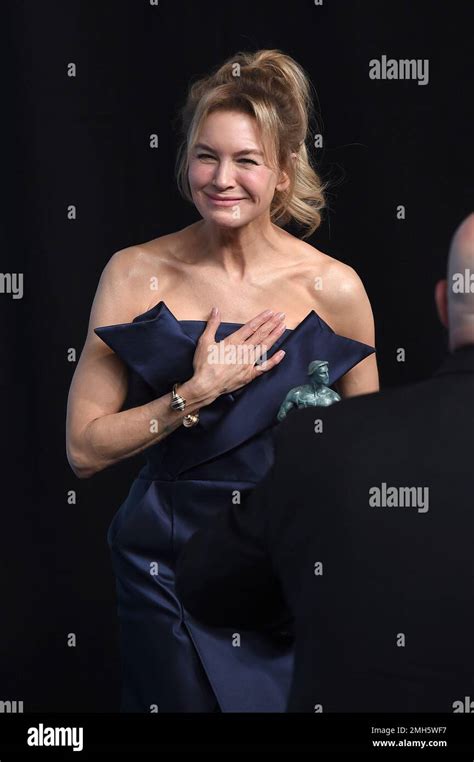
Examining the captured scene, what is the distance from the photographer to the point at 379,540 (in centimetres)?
130

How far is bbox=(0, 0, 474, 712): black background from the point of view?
9.82 feet

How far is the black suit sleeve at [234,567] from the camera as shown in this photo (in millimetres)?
1396

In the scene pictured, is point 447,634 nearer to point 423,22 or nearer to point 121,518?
point 121,518

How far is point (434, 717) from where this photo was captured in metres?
1.46

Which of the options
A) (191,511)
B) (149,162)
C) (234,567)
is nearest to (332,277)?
(191,511)

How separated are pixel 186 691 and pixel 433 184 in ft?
4.93

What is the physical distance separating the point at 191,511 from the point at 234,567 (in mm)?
783

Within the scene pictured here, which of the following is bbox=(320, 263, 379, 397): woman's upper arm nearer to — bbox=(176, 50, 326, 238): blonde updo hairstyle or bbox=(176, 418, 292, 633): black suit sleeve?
bbox=(176, 50, 326, 238): blonde updo hairstyle

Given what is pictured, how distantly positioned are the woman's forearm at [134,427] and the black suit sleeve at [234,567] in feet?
2.27

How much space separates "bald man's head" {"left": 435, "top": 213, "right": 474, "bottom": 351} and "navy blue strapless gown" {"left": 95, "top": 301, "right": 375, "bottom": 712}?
2.81ft

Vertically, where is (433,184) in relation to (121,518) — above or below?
above

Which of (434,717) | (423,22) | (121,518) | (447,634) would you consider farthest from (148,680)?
(423,22)

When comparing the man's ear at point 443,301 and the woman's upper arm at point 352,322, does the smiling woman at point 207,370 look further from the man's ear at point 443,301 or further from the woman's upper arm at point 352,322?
the man's ear at point 443,301

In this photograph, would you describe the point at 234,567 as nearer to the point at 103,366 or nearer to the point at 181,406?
the point at 181,406
